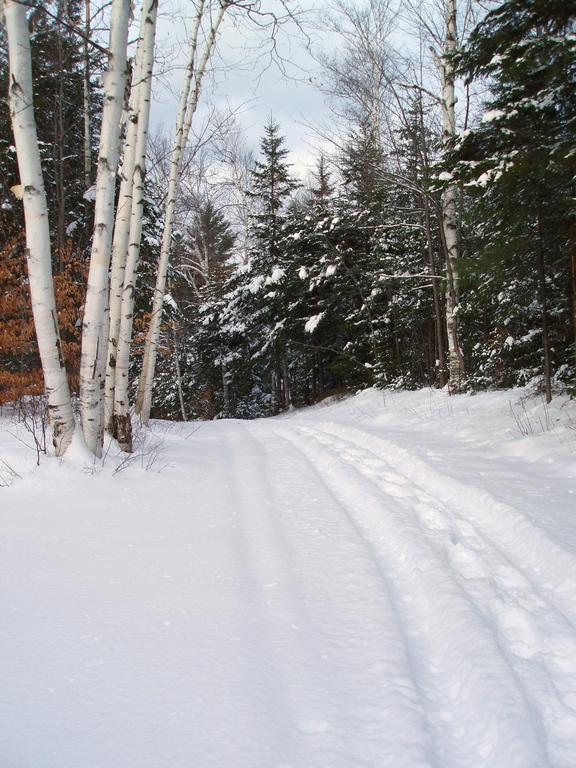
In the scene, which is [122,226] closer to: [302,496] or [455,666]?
[302,496]

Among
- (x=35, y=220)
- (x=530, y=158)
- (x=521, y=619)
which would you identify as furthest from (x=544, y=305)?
(x=35, y=220)

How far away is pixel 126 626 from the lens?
214 centimetres

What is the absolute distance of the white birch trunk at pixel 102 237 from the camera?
15.1 ft

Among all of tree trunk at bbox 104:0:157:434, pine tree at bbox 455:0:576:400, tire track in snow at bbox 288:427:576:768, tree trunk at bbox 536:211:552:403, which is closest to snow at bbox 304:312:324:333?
pine tree at bbox 455:0:576:400

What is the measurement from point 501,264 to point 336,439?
396cm

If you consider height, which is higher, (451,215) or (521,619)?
(451,215)

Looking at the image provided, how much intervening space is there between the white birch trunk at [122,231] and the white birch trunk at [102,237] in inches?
46.9

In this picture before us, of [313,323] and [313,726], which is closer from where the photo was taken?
[313,726]

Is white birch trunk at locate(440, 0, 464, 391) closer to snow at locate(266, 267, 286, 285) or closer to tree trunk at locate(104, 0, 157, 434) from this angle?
tree trunk at locate(104, 0, 157, 434)

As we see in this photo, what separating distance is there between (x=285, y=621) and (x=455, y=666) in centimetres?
81

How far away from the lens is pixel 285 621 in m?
2.25

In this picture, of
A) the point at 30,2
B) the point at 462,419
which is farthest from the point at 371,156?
the point at 30,2

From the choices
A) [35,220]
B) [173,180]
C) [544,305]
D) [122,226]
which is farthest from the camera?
[173,180]

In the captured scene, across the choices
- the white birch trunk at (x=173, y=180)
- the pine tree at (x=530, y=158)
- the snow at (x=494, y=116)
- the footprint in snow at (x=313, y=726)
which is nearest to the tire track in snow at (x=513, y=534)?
the footprint in snow at (x=313, y=726)
